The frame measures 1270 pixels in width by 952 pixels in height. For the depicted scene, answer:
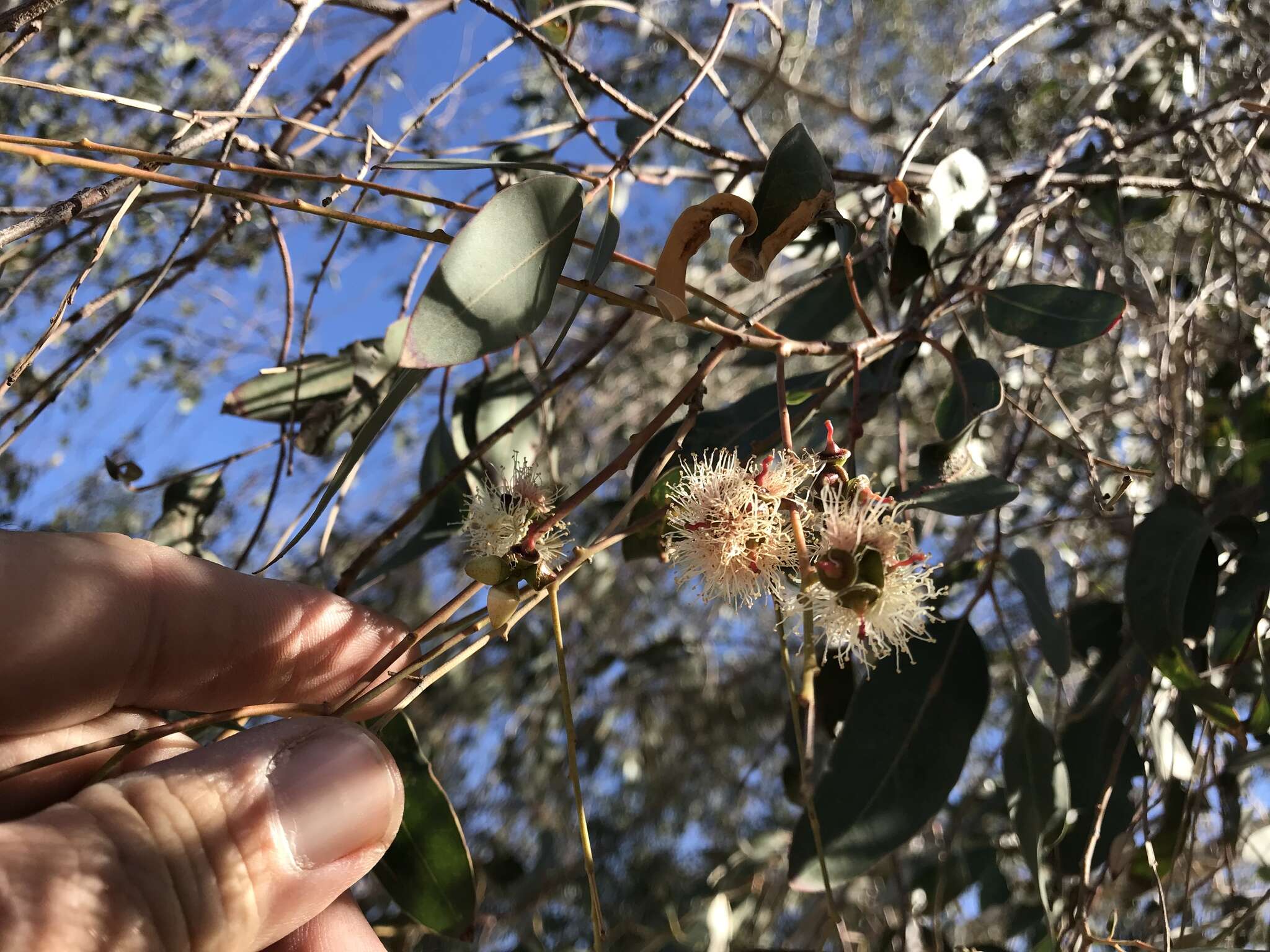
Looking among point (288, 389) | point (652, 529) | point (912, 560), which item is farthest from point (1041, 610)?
point (288, 389)

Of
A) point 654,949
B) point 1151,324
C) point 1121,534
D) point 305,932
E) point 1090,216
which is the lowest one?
point 654,949

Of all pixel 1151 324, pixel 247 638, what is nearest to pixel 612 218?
pixel 247 638

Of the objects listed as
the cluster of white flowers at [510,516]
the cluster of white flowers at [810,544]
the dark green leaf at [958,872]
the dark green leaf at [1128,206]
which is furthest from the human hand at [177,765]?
the dark green leaf at [1128,206]

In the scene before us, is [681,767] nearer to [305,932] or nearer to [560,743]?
[560,743]

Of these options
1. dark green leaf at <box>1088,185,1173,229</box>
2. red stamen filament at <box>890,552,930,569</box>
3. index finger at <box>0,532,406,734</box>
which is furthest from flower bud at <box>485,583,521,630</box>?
dark green leaf at <box>1088,185,1173,229</box>

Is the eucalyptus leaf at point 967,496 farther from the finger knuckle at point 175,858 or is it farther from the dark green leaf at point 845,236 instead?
the finger knuckle at point 175,858

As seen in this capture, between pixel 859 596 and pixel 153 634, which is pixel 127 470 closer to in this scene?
pixel 153 634

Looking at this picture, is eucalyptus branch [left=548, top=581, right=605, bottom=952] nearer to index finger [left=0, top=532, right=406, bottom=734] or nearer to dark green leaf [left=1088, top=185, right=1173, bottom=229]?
index finger [left=0, top=532, right=406, bottom=734]
